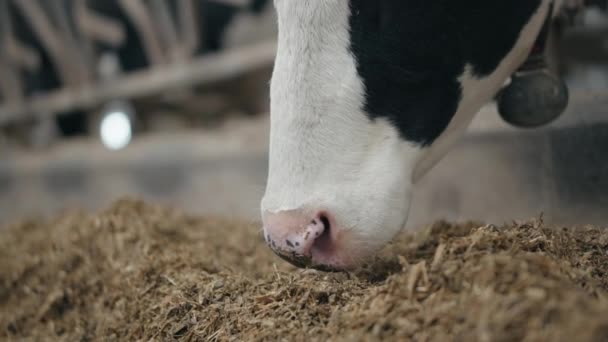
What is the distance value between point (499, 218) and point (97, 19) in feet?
10.3

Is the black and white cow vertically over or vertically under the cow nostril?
over

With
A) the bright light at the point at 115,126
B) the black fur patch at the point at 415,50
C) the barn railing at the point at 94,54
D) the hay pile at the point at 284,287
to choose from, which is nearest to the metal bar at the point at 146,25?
the barn railing at the point at 94,54

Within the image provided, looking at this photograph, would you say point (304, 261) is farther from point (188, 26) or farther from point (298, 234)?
point (188, 26)

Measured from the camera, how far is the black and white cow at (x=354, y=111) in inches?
50.2

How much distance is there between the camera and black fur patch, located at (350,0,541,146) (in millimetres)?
1306

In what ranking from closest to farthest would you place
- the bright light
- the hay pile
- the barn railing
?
the hay pile
the barn railing
the bright light

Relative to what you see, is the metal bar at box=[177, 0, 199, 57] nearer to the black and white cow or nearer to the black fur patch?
the black and white cow

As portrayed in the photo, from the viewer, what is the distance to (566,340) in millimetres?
786

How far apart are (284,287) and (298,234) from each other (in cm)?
11

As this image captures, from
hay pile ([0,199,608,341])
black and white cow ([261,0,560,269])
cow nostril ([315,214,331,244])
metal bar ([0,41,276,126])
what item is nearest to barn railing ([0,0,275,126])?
metal bar ([0,41,276,126])

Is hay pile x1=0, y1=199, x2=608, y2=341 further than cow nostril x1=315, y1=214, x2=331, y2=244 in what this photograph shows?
No

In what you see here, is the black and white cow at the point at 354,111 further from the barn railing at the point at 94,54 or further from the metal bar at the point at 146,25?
the metal bar at the point at 146,25

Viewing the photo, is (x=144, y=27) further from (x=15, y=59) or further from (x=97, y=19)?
(x=15, y=59)

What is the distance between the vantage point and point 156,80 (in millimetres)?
3943
